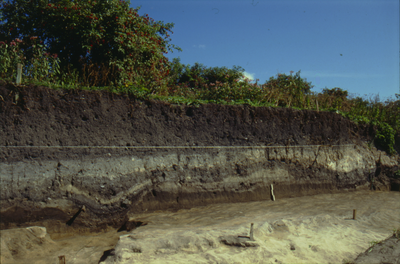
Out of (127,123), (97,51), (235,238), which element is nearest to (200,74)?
(97,51)

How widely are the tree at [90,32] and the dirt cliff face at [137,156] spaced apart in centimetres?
166

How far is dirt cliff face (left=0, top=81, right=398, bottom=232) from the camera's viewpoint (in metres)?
4.62

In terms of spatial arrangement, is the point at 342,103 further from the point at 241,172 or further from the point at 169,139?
the point at 169,139

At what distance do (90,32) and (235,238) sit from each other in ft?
18.5

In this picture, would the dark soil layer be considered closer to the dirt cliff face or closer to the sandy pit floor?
the dirt cliff face

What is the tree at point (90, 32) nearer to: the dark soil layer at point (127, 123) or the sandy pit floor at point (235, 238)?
the dark soil layer at point (127, 123)

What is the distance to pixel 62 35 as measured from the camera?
7352mm

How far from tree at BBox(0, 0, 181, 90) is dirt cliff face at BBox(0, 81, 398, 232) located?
166 centimetres

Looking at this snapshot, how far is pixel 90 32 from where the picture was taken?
6.86 m

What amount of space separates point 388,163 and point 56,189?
29.9ft

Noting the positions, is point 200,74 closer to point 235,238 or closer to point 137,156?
point 137,156

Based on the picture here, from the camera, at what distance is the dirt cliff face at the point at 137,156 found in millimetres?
4621

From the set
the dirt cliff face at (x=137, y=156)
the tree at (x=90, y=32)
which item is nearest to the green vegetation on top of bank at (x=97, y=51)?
the tree at (x=90, y=32)

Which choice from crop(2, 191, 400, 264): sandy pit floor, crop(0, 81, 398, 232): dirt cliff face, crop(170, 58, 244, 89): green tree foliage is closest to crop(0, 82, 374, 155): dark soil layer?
crop(0, 81, 398, 232): dirt cliff face
